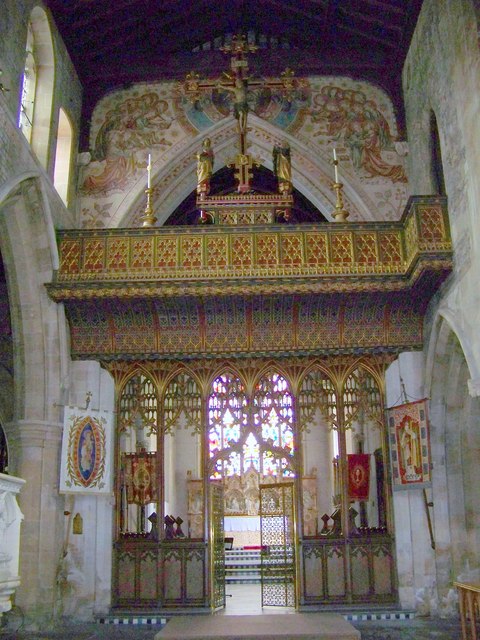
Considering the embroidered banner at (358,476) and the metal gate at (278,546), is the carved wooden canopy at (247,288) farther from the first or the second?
the metal gate at (278,546)

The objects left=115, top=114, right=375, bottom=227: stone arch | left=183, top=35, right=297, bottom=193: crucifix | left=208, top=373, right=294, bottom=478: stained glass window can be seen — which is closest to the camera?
left=208, top=373, right=294, bottom=478: stained glass window

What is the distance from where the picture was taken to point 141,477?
34.2 ft

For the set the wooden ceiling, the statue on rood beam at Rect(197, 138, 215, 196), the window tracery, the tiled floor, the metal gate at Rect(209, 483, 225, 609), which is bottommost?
the tiled floor

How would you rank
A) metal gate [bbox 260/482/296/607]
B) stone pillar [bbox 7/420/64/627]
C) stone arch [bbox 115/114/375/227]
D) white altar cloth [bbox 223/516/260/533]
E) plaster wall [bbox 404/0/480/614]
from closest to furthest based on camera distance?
plaster wall [bbox 404/0/480/614]
stone pillar [bbox 7/420/64/627]
metal gate [bbox 260/482/296/607]
stone arch [bbox 115/114/375/227]
white altar cloth [bbox 223/516/260/533]

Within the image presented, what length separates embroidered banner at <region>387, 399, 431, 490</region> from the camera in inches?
372

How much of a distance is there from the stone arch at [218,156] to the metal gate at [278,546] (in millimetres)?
4622

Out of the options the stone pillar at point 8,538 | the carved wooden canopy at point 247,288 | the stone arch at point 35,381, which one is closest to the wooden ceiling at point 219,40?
the carved wooden canopy at point 247,288

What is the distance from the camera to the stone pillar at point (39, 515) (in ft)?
29.9

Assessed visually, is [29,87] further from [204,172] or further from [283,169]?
[283,169]

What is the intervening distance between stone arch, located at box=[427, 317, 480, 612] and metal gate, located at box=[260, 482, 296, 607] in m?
1.98

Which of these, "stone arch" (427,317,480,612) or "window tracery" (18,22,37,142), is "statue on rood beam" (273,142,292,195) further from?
"window tracery" (18,22,37,142)

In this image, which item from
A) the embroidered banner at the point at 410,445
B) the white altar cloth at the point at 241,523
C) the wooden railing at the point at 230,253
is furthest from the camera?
the white altar cloth at the point at 241,523

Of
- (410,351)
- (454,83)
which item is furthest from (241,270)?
(454,83)

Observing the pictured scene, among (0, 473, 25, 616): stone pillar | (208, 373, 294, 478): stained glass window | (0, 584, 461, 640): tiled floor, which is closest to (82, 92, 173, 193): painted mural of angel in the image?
(208, 373, 294, 478): stained glass window
